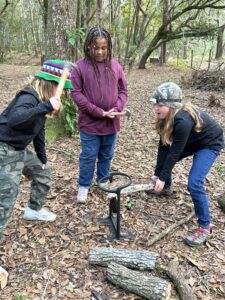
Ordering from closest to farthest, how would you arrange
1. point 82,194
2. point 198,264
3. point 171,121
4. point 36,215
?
point 198,264 → point 171,121 → point 36,215 → point 82,194

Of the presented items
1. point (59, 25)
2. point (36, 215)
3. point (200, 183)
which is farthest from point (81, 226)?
point (59, 25)

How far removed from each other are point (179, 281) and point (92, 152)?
1723mm

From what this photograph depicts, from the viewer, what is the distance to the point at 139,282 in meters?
2.78

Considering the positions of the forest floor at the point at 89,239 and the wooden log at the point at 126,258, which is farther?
the wooden log at the point at 126,258

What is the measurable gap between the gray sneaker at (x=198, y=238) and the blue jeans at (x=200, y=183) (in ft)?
0.17

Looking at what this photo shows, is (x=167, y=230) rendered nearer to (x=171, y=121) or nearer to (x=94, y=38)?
(x=171, y=121)

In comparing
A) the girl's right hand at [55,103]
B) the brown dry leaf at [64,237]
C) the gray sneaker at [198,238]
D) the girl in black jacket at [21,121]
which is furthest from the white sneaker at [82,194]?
the girl's right hand at [55,103]

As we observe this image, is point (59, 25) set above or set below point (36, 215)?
above

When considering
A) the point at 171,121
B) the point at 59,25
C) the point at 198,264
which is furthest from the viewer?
the point at 59,25

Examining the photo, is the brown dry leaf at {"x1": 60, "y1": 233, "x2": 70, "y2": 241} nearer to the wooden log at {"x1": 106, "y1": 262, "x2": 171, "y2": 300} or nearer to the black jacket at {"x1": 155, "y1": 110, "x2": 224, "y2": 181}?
the wooden log at {"x1": 106, "y1": 262, "x2": 171, "y2": 300}

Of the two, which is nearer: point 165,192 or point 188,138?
point 188,138

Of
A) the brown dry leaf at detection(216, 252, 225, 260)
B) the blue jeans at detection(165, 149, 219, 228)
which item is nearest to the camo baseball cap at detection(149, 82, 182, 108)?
the blue jeans at detection(165, 149, 219, 228)

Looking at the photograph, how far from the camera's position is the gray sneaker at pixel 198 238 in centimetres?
340

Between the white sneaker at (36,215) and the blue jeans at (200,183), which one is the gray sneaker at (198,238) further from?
the white sneaker at (36,215)
